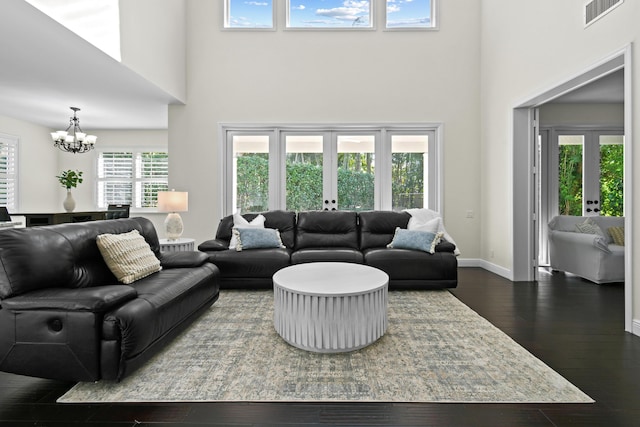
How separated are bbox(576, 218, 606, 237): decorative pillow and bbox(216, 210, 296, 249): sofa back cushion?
Answer: 13.4ft

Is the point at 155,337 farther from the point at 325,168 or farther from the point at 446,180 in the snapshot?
the point at 446,180

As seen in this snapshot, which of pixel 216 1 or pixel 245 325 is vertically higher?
pixel 216 1

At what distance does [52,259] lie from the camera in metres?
2.31

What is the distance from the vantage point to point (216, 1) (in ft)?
19.1

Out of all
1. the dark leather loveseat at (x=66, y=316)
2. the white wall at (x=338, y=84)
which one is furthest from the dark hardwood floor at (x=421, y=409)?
the white wall at (x=338, y=84)

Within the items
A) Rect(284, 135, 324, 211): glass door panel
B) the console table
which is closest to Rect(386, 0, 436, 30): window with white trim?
Rect(284, 135, 324, 211): glass door panel

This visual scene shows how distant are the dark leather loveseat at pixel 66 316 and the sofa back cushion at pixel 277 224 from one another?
228cm

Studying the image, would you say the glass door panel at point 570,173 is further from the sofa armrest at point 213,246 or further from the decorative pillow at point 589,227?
the sofa armrest at point 213,246

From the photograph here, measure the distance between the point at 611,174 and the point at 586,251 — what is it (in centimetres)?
217

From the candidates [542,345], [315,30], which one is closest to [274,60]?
[315,30]

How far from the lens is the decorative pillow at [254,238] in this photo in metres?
4.45

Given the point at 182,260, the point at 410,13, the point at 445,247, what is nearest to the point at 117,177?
the point at 182,260

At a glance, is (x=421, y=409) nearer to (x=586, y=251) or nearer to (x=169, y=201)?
(x=169, y=201)

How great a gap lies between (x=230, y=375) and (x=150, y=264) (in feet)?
4.36
